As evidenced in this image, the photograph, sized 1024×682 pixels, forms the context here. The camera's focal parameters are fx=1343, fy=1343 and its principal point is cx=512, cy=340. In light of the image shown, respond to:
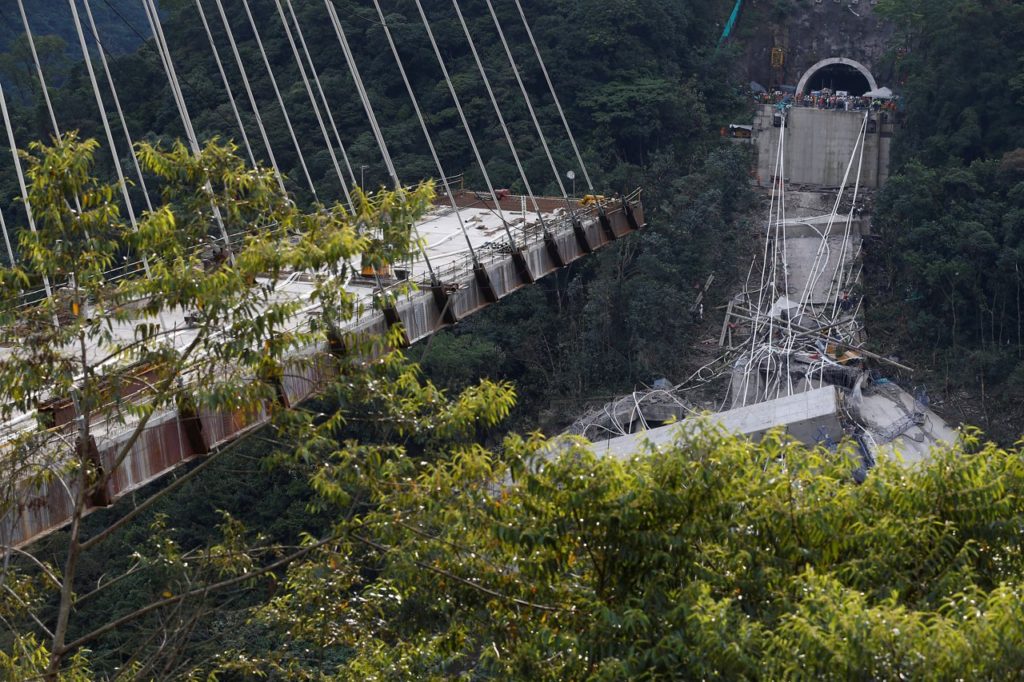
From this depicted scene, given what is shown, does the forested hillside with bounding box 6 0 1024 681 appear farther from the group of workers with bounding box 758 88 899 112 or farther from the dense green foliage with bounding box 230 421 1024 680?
the group of workers with bounding box 758 88 899 112

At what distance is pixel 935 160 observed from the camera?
32844mm

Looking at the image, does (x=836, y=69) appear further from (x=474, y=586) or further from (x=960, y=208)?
(x=474, y=586)

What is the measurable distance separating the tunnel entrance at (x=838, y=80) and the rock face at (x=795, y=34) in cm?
67

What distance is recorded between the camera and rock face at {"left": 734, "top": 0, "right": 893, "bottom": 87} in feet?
130

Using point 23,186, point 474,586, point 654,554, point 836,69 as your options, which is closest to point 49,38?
point 836,69

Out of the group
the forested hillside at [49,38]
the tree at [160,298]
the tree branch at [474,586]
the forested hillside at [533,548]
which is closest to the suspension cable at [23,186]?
the tree at [160,298]

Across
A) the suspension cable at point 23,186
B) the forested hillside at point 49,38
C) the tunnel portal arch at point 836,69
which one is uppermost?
the forested hillside at point 49,38

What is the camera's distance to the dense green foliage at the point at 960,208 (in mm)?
29016

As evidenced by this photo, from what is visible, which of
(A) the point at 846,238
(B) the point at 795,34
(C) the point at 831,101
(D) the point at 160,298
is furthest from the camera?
(B) the point at 795,34

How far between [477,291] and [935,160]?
19469 millimetres

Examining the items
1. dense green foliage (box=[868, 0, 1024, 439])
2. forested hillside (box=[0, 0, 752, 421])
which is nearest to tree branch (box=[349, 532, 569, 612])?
forested hillside (box=[0, 0, 752, 421])

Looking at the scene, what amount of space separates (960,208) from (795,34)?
11813 mm

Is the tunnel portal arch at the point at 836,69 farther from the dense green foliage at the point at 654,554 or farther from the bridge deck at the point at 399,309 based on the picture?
the dense green foliage at the point at 654,554

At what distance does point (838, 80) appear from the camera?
40938mm
